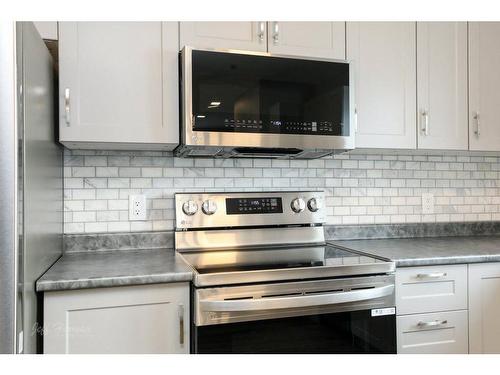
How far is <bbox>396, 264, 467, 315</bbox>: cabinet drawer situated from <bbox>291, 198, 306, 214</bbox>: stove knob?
1.96ft

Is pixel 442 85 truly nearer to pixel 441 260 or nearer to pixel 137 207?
pixel 441 260

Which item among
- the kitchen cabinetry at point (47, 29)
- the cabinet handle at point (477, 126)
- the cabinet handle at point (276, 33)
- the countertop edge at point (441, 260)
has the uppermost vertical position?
the cabinet handle at point (276, 33)

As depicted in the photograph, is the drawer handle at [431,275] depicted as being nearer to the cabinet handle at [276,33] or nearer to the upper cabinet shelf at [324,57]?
the upper cabinet shelf at [324,57]

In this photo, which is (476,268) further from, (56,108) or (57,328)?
(56,108)

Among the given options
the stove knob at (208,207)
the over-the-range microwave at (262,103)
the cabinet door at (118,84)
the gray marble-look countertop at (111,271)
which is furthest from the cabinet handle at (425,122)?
the gray marble-look countertop at (111,271)

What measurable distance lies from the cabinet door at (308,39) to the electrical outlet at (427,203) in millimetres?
1000

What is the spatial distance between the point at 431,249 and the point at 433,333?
0.38 meters

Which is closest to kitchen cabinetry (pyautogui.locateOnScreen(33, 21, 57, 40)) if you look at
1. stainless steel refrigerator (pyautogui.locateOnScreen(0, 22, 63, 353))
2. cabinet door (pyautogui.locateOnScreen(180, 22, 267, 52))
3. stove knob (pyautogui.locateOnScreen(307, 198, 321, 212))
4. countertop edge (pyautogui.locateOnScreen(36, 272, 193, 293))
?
stainless steel refrigerator (pyautogui.locateOnScreen(0, 22, 63, 353))

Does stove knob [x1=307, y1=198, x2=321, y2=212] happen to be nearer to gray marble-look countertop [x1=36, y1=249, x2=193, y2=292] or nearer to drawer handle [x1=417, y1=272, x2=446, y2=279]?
drawer handle [x1=417, y1=272, x2=446, y2=279]

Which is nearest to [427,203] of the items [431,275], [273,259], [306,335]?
[431,275]

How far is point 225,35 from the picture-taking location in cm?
175

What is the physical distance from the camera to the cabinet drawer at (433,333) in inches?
64.6
